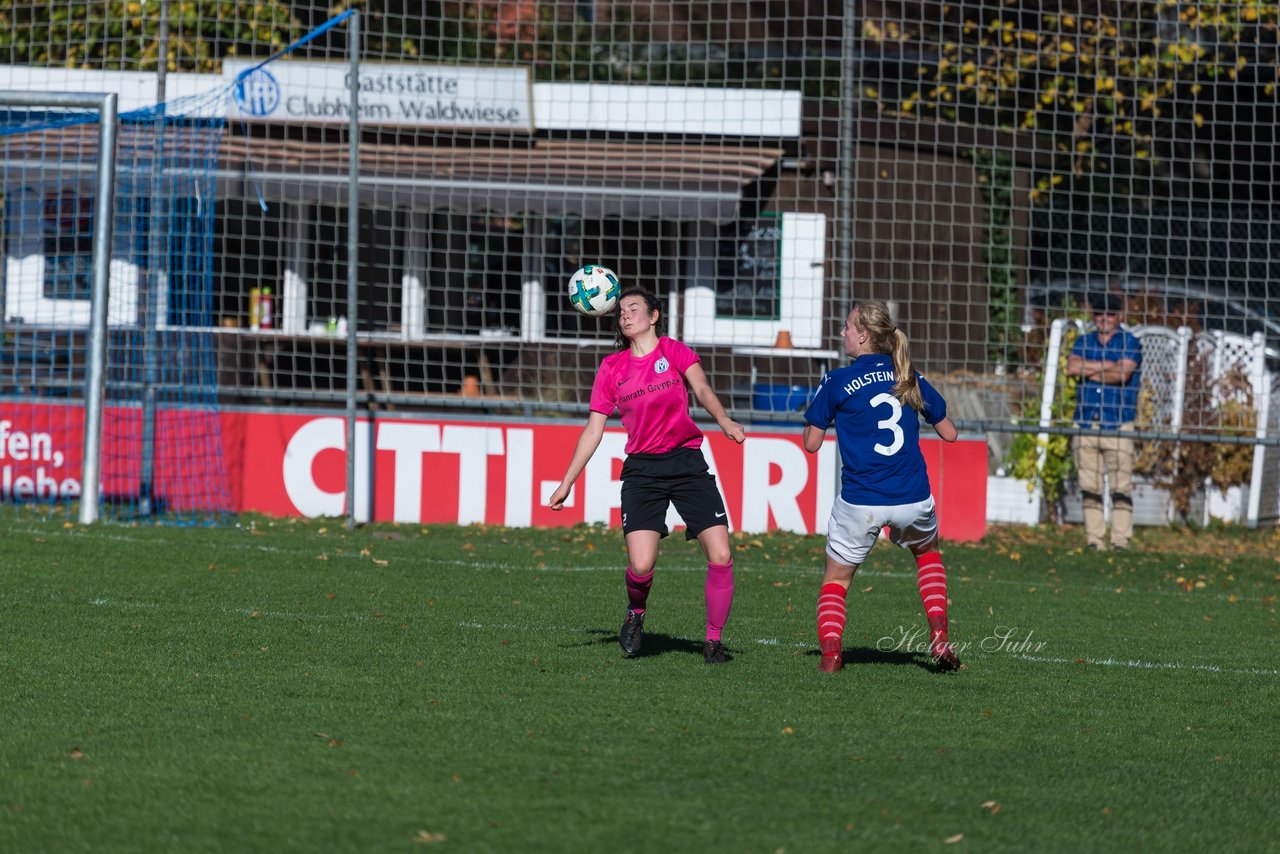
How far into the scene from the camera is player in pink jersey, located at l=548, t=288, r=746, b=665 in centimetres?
702

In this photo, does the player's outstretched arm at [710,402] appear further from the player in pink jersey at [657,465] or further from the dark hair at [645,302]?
the dark hair at [645,302]

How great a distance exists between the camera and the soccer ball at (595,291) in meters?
7.36

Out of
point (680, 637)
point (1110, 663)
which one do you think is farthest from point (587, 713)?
point (1110, 663)

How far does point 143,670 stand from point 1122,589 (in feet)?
21.1

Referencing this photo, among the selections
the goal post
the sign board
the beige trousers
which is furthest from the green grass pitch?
the sign board

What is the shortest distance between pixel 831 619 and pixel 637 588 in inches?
34.1

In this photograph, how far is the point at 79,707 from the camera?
5.66 metres

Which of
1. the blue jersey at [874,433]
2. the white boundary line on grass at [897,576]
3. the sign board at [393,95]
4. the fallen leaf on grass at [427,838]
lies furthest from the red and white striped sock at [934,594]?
the sign board at [393,95]

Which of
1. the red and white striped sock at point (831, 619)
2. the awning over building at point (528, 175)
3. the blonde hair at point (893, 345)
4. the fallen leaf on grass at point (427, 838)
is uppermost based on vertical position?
the awning over building at point (528, 175)

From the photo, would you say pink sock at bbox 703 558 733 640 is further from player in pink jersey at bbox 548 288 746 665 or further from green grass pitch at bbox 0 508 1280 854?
green grass pitch at bbox 0 508 1280 854

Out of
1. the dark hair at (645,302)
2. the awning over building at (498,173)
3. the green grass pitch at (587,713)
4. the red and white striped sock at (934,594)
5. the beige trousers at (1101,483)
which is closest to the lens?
the green grass pitch at (587,713)

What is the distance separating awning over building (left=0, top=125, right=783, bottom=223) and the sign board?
0.31m

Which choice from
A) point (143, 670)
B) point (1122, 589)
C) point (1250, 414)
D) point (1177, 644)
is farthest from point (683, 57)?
point (143, 670)

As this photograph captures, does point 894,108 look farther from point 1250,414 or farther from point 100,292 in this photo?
point 100,292
